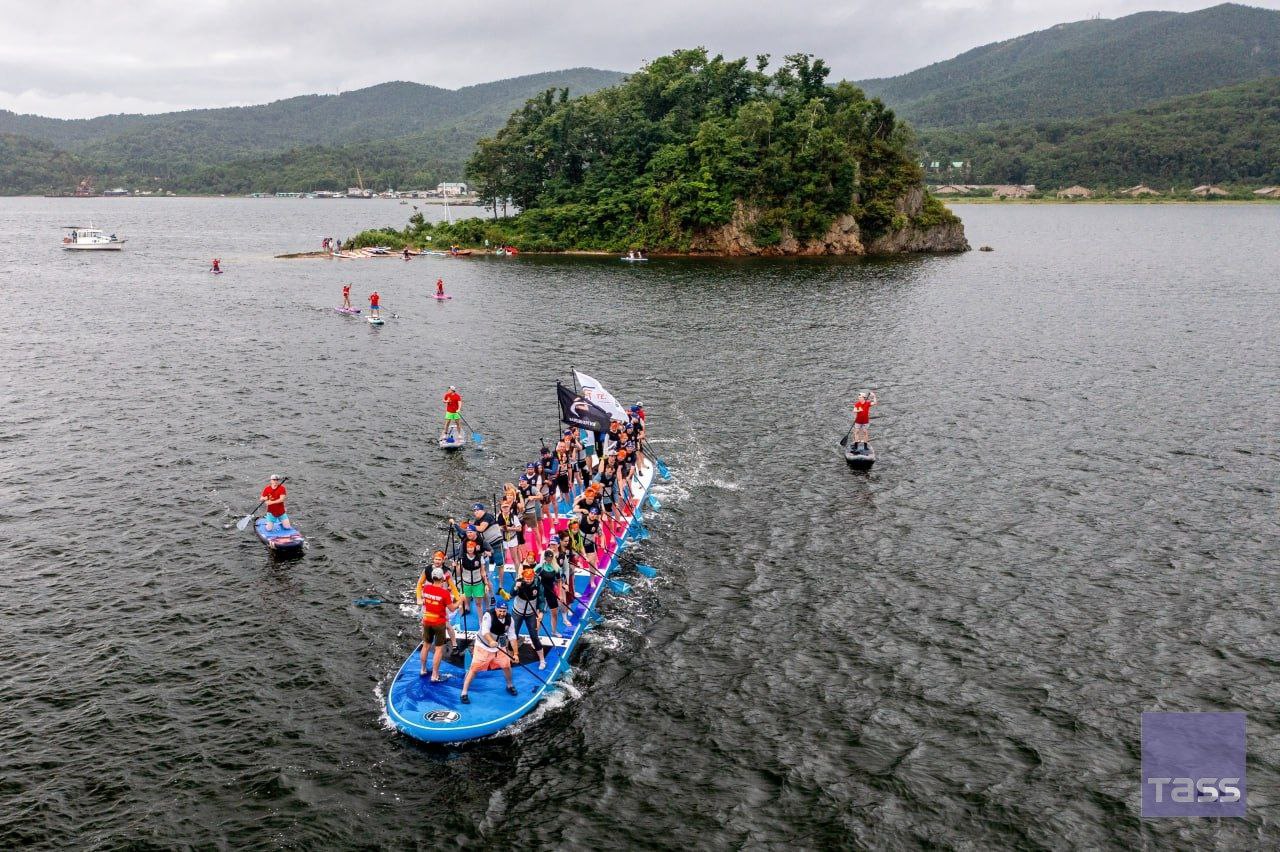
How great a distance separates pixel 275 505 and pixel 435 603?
11.0 meters

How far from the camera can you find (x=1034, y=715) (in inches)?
803

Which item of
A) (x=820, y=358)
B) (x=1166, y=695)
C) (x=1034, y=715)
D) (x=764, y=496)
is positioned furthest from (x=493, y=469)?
(x=820, y=358)

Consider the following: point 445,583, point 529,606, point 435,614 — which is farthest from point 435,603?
point 529,606

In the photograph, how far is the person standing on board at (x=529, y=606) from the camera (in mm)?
20891

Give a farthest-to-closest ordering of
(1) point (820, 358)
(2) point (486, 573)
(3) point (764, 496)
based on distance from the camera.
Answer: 1. (1) point (820, 358)
2. (3) point (764, 496)
3. (2) point (486, 573)

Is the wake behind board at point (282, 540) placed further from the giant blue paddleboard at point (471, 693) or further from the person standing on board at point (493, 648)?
the person standing on board at point (493, 648)

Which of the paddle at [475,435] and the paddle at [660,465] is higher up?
the paddle at [475,435]

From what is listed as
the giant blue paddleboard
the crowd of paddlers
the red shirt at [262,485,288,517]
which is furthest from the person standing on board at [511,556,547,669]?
the red shirt at [262,485,288,517]

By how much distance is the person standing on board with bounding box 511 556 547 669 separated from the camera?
2089cm

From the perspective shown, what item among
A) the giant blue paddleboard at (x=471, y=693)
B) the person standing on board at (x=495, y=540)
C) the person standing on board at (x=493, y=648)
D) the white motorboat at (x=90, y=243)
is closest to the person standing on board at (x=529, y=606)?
the giant blue paddleboard at (x=471, y=693)

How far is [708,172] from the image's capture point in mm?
115875

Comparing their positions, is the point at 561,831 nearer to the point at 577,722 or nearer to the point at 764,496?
the point at 577,722

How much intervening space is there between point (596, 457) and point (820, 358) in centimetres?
2777

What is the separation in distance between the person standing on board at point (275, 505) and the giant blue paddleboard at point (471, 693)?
8.58 meters
